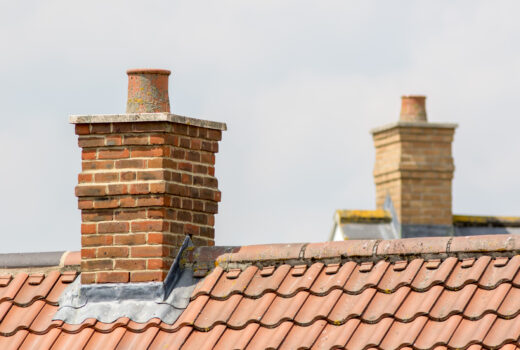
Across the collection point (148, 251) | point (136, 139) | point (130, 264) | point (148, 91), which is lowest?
point (130, 264)

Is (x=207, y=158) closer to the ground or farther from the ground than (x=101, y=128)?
closer to the ground

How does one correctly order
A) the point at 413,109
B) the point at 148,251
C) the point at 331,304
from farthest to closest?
the point at 413,109, the point at 148,251, the point at 331,304

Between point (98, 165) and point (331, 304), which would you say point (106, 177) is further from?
point (331, 304)

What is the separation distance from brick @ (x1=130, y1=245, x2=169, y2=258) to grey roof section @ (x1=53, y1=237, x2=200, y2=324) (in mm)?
132

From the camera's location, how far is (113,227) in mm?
11203

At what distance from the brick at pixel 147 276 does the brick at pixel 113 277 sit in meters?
0.05

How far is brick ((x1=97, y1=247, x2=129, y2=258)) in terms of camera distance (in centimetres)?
1111

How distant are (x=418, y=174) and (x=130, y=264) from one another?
14.0 metres

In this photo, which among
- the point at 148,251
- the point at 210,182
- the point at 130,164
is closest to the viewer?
A: the point at 148,251

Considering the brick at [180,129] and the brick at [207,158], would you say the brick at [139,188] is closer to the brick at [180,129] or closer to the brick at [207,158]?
the brick at [180,129]

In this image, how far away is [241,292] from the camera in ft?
34.5

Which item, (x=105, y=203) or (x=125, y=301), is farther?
(x=105, y=203)

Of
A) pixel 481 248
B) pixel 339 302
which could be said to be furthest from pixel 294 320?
pixel 481 248

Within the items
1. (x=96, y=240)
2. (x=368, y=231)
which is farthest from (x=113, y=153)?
(x=368, y=231)
